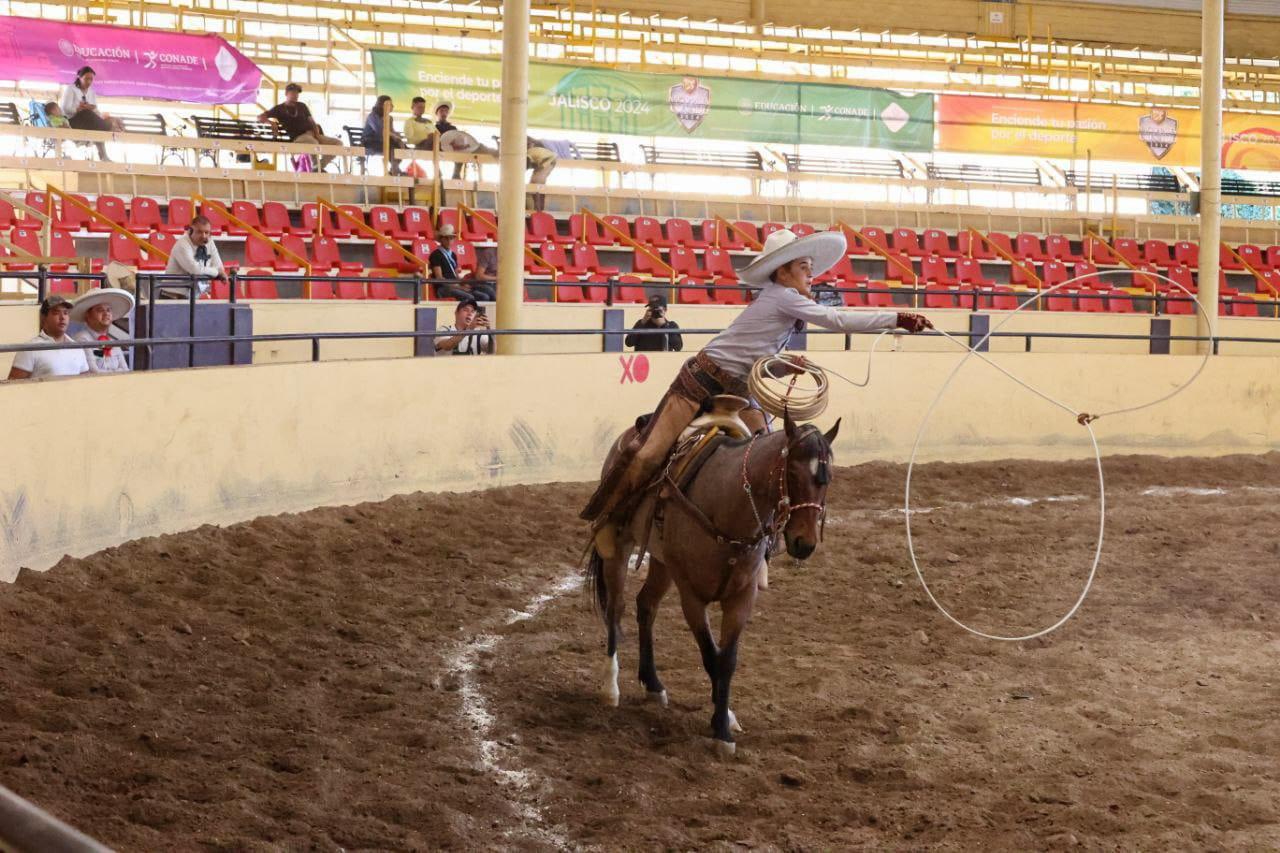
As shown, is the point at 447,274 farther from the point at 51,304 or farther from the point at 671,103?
the point at 671,103

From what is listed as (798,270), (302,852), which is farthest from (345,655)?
(798,270)

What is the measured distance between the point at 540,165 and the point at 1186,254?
12853 mm

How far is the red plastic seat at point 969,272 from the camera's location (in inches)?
949

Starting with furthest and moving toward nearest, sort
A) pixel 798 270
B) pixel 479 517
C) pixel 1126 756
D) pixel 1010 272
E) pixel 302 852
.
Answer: pixel 1010 272
pixel 479 517
pixel 798 270
pixel 1126 756
pixel 302 852

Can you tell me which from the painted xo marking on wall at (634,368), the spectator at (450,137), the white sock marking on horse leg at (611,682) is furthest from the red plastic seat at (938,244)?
the white sock marking on horse leg at (611,682)

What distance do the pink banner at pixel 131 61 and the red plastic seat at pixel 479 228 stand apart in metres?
4.22

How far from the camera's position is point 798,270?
6496 mm

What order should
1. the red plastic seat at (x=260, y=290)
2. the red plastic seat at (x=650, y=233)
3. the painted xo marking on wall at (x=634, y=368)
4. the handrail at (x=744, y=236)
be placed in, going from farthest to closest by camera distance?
1. the handrail at (x=744, y=236)
2. the red plastic seat at (x=650, y=233)
3. the red plastic seat at (x=260, y=290)
4. the painted xo marking on wall at (x=634, y=368)

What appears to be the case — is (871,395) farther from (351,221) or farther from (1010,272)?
(1010,272)

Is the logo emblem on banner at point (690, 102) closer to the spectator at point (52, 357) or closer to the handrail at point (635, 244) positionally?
the handrail at point (635, 244)

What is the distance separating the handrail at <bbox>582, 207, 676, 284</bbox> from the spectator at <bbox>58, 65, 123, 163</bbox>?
7205mm

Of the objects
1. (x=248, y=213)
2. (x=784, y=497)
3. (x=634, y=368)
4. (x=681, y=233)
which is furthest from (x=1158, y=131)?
(x=784, y=497)

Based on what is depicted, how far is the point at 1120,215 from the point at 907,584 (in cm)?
2052

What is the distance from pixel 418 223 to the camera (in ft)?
66.6
